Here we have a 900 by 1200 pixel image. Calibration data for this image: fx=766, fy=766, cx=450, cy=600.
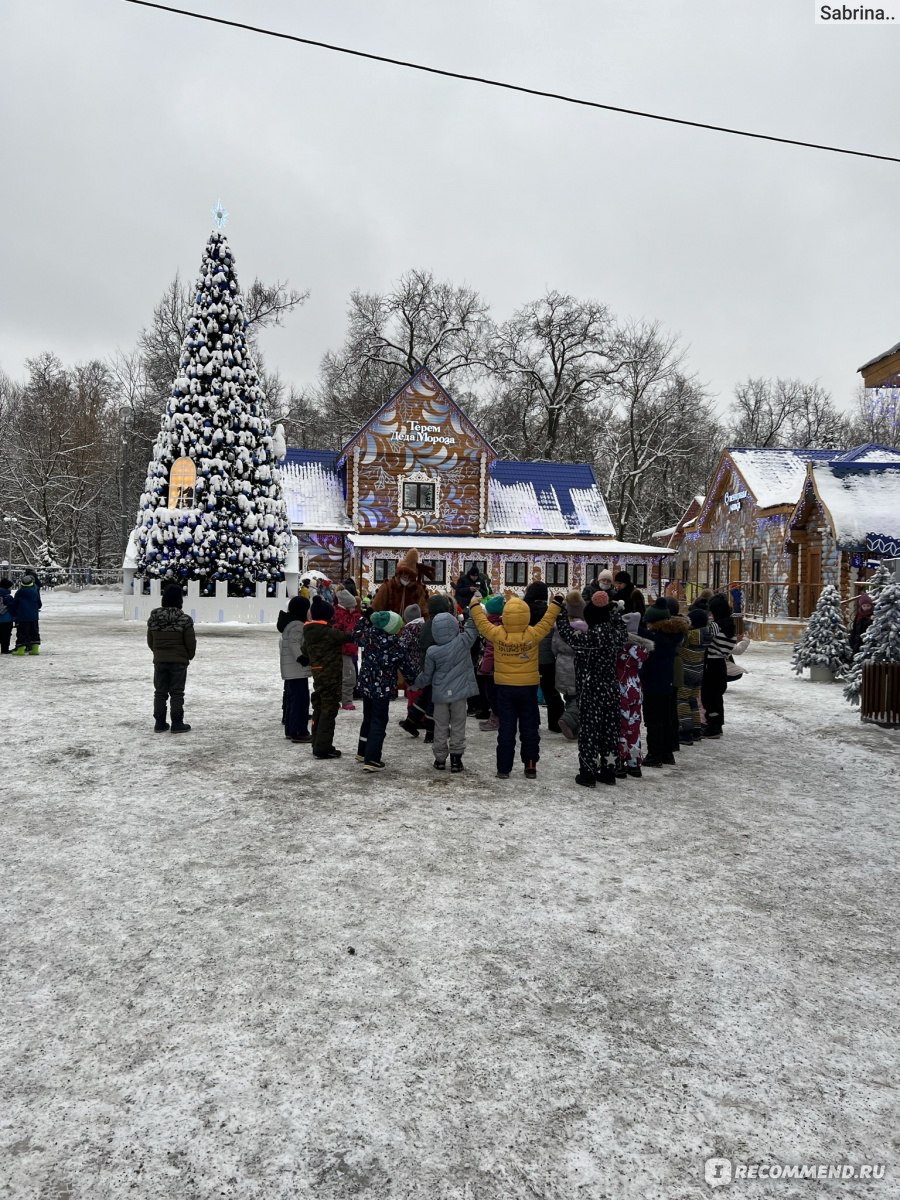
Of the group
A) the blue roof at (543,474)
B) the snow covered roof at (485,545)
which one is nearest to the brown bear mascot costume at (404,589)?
the snow covered roof at (485,545)

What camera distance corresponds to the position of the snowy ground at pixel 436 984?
2.55m

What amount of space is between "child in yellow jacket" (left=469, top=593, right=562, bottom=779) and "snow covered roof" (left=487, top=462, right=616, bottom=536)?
2397 centimetres

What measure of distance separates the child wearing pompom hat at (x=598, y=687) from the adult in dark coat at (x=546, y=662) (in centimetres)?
86

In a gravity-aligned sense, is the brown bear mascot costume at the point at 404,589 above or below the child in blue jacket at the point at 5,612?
above

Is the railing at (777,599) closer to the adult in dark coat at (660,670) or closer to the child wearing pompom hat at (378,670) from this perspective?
the adult in dark coat at (660,670)

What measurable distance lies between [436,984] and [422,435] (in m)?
27.9

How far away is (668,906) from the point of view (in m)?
4.47

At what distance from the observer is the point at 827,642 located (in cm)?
1474

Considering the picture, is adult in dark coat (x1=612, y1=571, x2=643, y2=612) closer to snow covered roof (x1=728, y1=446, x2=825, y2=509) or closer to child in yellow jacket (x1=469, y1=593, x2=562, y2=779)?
child in yellow jacket (x1=469, y1=593, x2=562, y2=779)

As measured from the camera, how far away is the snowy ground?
8.38 ft

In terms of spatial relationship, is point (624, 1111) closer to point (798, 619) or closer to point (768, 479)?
point (798, 619)

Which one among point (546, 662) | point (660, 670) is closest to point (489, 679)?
point (546, 662)

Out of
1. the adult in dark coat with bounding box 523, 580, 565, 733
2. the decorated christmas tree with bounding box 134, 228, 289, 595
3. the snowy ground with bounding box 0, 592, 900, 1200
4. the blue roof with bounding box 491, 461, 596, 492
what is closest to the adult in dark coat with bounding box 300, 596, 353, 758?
the snowy ground with bounding box 0, 592, 900, 1200

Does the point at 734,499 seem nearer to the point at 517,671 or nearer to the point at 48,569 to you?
the point at 517,671
